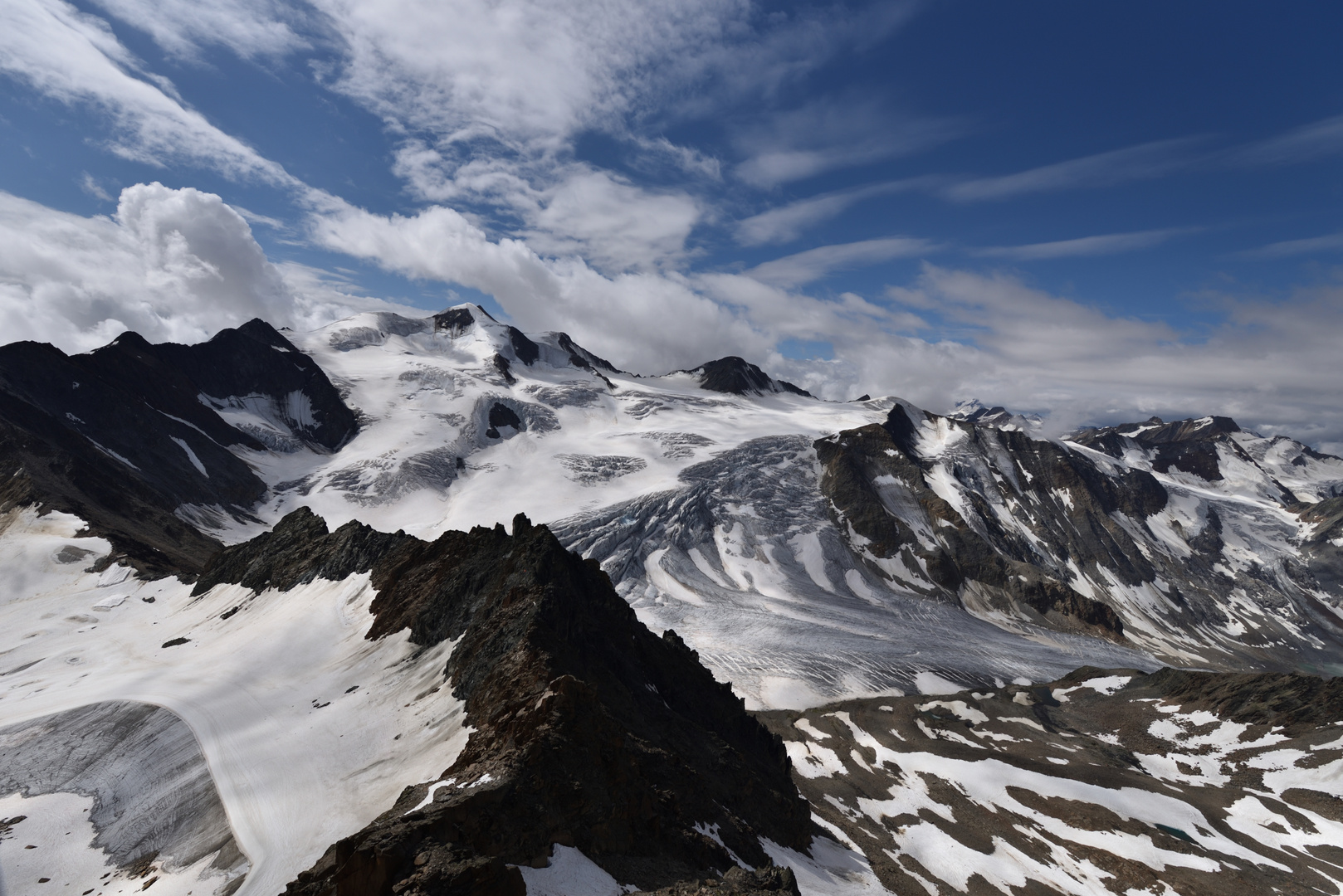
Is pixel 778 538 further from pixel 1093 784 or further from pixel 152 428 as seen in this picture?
pixel 152 428

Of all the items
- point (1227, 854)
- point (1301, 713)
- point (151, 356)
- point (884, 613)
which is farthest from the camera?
point (151, 356)

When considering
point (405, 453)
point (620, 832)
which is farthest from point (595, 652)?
point (405, 453)

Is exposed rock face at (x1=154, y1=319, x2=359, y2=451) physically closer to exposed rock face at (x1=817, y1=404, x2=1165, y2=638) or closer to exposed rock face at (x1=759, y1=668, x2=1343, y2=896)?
exposed rock face at (x1=817, y1=404, x2=1165, y2=638)

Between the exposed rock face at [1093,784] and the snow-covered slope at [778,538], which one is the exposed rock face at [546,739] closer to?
the exposed rock face at [1093,784]

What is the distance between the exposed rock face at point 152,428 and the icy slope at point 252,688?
12258 mm

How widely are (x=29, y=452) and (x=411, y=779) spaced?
104 meters

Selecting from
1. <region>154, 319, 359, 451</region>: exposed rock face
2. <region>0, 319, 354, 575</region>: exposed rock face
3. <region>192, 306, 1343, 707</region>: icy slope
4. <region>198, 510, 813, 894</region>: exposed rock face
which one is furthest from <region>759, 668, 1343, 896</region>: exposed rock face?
<region>154, 319, 359, 451</region>: exposed rock face

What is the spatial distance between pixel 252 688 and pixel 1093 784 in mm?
67931

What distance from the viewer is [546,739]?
2211cm

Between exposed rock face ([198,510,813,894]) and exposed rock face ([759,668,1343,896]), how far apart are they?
1341 cm

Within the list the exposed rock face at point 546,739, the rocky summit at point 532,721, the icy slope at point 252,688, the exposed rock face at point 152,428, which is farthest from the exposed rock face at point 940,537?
the exposed rock face at point 152,428

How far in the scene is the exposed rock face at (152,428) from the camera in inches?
3457

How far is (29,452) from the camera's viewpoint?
89625mm

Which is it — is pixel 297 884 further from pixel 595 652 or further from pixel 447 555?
pixel 447 555
